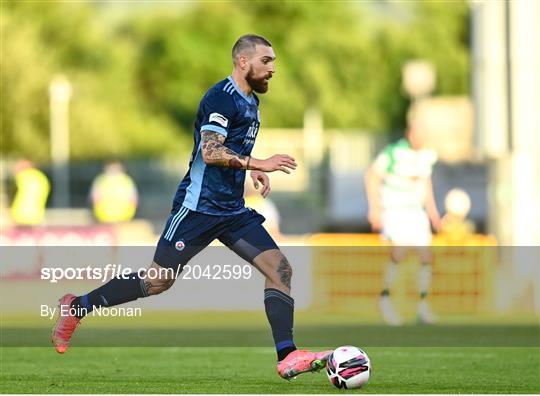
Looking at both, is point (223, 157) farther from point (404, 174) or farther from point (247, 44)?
point (404, 174)

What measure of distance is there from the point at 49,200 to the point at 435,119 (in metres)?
15.2

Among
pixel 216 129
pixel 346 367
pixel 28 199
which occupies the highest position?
pixel 216 129

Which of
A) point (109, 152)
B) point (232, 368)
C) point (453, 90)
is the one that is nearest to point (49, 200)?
point (109, 152)

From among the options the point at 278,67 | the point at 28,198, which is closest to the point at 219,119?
the point at 28,198

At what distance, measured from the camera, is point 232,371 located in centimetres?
1092

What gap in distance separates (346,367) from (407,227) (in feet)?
25.4

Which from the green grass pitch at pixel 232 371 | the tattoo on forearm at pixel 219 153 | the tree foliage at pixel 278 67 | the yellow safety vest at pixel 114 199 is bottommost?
the green grass pitch at pixel 232 371

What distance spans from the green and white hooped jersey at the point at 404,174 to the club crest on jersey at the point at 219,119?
25.5 ft

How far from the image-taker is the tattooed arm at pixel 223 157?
361 inches

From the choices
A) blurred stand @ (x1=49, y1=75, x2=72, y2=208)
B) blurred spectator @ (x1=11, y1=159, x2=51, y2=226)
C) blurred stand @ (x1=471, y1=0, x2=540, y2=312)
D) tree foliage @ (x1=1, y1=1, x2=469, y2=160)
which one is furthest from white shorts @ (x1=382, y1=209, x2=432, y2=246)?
tree foliage @ (x1=1, y1=1, x2=469, y2=160)

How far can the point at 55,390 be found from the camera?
30.9ft

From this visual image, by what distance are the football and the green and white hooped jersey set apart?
7.67 m

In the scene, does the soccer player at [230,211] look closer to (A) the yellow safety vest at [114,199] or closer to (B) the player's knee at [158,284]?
(B) the player's knee at [158,284]

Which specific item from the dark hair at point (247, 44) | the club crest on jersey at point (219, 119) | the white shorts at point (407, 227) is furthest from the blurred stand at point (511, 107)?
the club crest on jersey at point (219, 119)
